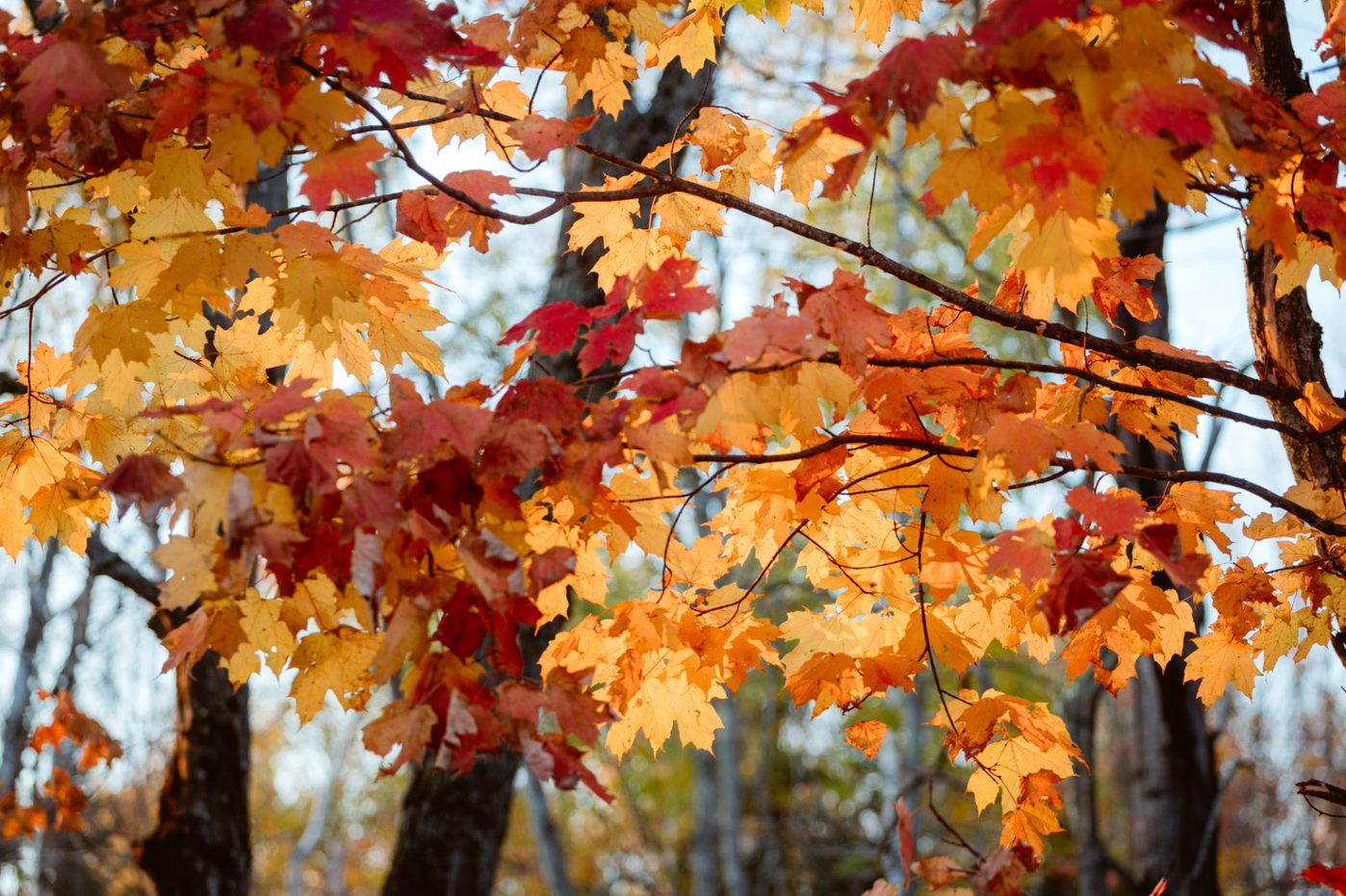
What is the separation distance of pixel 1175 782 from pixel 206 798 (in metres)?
4.45

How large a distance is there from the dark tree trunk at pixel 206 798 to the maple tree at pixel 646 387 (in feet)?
7.24

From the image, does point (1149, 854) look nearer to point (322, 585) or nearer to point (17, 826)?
point (322, 585)

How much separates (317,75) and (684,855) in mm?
17044

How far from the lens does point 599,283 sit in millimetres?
2514

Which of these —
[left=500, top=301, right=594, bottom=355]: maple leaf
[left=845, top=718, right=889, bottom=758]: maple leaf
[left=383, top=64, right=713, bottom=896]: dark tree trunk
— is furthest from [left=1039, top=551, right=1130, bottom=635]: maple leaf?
[left=383, top=64, right=713, bottom=896]: dark tree trunk

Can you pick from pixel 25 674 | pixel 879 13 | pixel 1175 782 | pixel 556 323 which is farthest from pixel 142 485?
pixel 25 674

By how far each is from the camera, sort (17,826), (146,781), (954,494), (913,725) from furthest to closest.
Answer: (146,781)
(913,725)
(17,826)
(954,494)

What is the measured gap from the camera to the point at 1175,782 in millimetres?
4977

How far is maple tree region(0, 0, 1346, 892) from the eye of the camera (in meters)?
1.56

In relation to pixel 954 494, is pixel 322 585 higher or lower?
lower

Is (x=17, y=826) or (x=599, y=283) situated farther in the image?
(x=17, y=826)

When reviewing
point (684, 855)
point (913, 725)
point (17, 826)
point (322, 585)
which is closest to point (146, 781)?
point (684, 855)

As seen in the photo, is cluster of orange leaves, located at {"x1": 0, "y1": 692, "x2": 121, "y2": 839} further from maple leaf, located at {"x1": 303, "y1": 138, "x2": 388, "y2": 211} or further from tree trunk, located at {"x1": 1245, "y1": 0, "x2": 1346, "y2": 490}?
tree trunk, located at {"x1": 1245, "y1": 0, "x2": 1346, "y2": 490}

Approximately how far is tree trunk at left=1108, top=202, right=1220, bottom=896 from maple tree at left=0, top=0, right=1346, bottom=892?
2514mm
